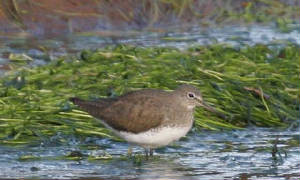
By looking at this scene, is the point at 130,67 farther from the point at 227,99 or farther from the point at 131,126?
the point at 131,126

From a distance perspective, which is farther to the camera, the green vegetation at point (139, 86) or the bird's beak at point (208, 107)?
the green vegetation at point (139, 86)

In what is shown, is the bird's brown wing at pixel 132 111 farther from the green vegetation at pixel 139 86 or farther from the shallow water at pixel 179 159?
the green vegetation at pixel 139 86

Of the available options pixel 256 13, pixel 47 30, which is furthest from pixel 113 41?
pixel 256 13

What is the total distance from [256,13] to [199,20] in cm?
148

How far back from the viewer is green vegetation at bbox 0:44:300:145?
11906mm

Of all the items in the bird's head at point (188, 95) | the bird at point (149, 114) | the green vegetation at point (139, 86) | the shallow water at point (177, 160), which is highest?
the green vegetation at point (139, 86)

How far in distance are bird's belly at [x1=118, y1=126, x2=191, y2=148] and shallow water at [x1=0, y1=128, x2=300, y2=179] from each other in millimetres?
287

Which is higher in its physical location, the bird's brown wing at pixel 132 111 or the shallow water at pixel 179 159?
the bird's brown wing at pixel 132 111

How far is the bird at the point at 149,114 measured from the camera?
428 inches

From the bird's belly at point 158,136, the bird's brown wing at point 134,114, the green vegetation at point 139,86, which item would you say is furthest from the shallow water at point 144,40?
the bird's belly at point 158,136

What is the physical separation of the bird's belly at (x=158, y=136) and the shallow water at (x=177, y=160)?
0.29m

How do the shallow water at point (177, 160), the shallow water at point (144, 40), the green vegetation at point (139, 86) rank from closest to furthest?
the shallow water at point (177, 160) → the green vegetation at point (139, 86) → the shallow water at point (144, 40)

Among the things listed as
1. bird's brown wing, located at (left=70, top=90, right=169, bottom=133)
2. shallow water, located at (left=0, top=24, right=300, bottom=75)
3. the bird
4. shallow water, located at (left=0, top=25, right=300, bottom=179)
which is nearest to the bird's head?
the bird

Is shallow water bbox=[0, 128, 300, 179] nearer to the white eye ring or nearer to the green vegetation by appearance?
the green vegetation
